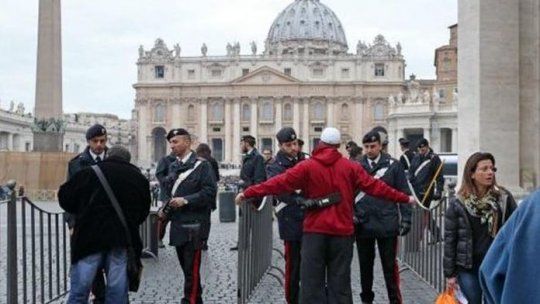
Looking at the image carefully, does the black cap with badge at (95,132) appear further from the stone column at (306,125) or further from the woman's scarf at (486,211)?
the stone column at (306,125)

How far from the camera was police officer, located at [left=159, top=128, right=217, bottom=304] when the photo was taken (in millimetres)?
Answer: 7285

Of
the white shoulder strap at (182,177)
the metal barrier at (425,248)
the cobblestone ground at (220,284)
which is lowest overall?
the cobblestone ground at (220,284)

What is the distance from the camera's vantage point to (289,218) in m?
7.56

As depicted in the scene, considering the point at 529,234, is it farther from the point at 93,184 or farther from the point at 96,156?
the point at 96,156

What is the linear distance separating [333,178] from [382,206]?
52.8 inches

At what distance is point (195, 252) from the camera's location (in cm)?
733

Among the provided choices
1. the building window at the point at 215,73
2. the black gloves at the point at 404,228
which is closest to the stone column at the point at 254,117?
the building window at the point at 215,73

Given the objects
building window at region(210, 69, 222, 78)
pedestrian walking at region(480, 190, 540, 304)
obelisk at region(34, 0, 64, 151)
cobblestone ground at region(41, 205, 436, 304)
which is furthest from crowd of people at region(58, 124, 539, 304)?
building window at region(210, 69, 222, 78)

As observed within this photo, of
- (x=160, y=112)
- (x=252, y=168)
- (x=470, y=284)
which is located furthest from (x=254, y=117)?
(x=470, y=284)

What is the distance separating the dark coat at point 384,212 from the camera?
7.59 meters

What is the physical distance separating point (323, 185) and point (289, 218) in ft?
3.80

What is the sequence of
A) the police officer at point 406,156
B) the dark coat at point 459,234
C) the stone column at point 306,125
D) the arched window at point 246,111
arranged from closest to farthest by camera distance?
the dark coat at point 459,234
the police officer at point 406,156
the stone column at point 306,125
the arched window at point 246,111

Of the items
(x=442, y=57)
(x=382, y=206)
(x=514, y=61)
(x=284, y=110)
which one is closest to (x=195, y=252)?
(x=382, y=206)

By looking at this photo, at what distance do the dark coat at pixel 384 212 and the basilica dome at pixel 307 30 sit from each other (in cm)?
12475
